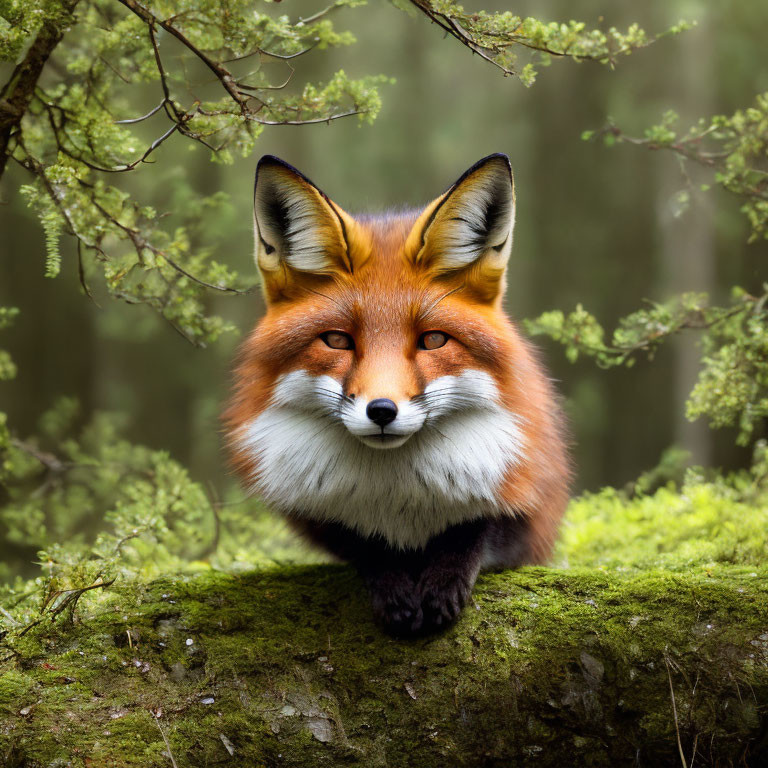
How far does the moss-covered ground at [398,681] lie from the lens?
2.92 m


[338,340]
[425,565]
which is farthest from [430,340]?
[425,565]

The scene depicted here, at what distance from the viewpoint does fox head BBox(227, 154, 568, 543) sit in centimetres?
313

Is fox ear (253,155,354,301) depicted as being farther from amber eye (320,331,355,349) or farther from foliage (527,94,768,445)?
foliage (527,94,768,445)

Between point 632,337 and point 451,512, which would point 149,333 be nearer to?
point 632,337

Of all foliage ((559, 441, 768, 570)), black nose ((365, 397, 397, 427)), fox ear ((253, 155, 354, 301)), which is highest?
fox ear ((253, 155, 354, 301))

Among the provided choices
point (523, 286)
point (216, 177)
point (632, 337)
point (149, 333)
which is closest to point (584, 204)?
point (523, 286)

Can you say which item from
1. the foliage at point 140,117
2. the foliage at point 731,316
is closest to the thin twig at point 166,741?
the foliage at point 140,117

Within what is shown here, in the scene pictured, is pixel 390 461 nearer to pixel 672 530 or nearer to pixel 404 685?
pixel 404 685

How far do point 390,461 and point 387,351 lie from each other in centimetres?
52

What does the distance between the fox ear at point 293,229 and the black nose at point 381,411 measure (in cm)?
79

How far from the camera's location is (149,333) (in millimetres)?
11438

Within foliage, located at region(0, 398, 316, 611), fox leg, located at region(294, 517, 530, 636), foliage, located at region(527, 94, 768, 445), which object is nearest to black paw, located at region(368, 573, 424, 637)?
fox leg, located at region(294, 517, 530, 636)

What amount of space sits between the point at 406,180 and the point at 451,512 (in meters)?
10.7

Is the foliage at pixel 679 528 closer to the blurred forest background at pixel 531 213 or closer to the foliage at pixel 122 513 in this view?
the foliage at pixel 122 513
